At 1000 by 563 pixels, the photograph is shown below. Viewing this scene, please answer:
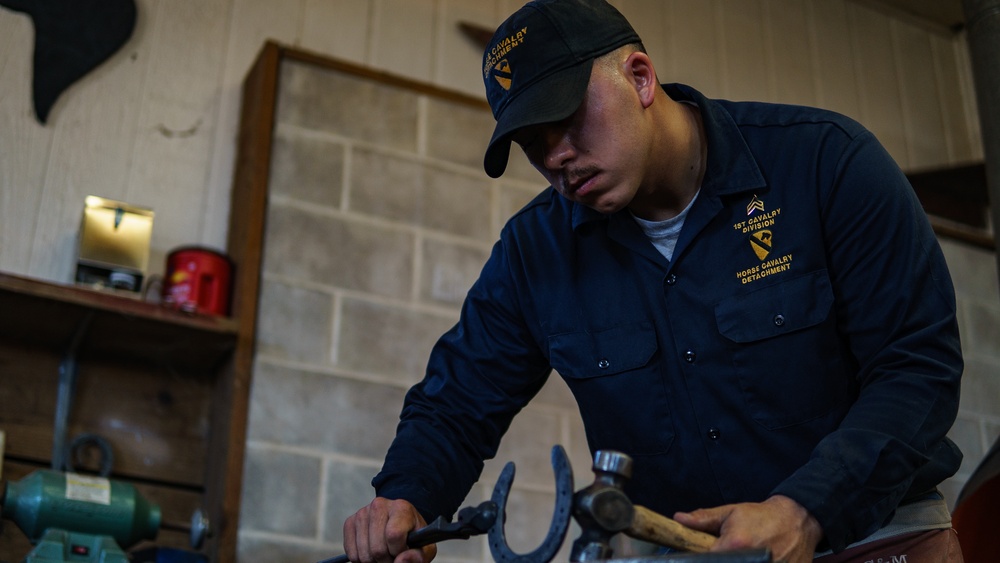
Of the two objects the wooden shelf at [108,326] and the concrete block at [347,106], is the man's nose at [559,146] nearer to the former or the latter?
the wooden shelf at [108,326]

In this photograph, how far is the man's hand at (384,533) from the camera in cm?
169

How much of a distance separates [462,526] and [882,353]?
642 mm

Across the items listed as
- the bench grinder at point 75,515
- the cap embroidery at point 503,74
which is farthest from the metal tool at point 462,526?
the bench grinder at point 75,515

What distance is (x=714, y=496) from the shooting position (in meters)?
1.84

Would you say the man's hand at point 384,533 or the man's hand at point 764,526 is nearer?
the man's hand at point 764,526

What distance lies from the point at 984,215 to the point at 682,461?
3.50m

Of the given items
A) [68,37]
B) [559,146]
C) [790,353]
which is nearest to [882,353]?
[790,353]

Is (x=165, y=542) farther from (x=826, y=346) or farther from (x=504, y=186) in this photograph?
(x=826, y=346)

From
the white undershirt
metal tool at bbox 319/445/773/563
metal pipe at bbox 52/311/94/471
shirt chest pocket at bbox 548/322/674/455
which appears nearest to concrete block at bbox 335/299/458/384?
metal pipe at bbox 52/311/94/471

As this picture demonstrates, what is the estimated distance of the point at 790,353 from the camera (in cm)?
179

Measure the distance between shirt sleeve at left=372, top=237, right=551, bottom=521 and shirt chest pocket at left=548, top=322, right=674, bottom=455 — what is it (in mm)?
96

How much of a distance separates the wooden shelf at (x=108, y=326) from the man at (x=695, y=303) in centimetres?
121

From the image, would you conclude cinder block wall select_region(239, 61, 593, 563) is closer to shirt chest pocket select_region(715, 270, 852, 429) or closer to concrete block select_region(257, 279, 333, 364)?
concrete block select_region(257, 279, 333, 364)

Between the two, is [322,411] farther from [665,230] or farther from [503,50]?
[503,50]
